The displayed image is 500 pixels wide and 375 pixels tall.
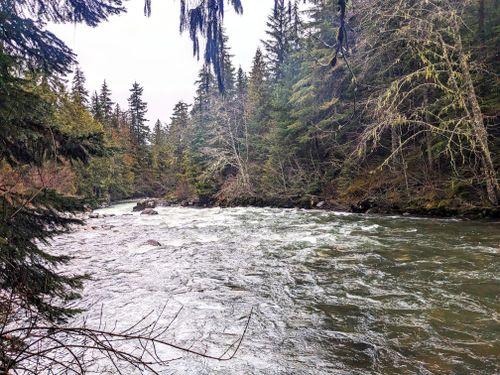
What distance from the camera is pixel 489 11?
14695mm

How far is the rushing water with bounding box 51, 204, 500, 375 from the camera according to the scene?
387 centimetres

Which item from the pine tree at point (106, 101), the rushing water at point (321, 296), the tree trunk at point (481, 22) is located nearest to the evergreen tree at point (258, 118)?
the tree trunk at point (481, 22)

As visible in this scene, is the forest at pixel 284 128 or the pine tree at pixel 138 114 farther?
the pine tree at pixel 138 114

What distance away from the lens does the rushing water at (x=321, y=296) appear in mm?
3871

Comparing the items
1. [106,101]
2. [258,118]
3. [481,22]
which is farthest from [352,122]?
[106,101]

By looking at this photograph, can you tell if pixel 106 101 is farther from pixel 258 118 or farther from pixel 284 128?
pixel 284 128

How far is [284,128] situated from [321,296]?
63.6 ft

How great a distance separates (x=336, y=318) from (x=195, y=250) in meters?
5.86

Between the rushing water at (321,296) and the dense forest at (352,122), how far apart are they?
2454mm

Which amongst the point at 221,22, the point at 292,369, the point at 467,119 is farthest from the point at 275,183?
the point at 221,22

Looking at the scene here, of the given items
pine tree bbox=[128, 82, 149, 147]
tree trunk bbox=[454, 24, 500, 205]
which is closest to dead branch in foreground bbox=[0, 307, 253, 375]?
tree trunk bbox=[454, 24, 500, 205]

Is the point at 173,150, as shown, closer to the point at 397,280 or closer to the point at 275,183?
the point at 275,183

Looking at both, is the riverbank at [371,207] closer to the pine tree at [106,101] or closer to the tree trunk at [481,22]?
the tree trunk at [481,22]

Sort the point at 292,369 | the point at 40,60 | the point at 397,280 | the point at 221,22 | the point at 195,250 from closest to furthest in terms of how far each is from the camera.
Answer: the point at 221,22 → the point at 292,369 → the point at 40,60 → the point at 397,280 → the point at 195,250
